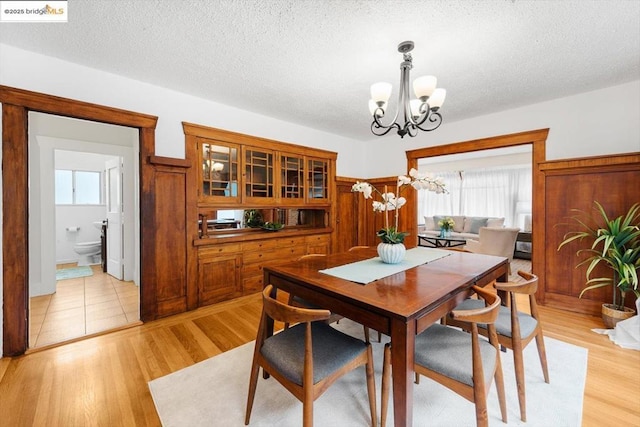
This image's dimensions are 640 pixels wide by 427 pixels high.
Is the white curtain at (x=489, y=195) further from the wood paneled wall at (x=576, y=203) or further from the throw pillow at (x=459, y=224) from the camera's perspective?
the wood paneled wall at (x=576, y=203)

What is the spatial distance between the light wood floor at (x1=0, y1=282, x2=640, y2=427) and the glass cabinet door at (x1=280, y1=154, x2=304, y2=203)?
6.09 feet

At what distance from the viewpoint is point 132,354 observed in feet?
7.10

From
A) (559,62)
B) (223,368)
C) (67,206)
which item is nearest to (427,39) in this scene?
(559,62)

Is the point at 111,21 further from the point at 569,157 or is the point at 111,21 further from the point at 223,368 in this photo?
the point at 569,157

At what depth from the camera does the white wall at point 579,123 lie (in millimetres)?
2750

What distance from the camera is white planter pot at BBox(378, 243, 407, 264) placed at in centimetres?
199

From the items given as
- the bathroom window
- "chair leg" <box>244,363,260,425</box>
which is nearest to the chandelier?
"chair leg" <box>244,363,260,425</box>

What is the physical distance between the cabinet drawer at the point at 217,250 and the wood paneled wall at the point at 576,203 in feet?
12.6

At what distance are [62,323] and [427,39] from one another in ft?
14.0

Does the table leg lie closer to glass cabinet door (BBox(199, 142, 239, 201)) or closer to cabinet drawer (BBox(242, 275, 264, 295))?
cabinet drawer (BBox(242, 275, 264, 295))

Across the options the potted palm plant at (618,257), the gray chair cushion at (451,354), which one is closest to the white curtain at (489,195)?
the potted palm plant at (618,257)

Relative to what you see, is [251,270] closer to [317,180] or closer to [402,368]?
[317,180]

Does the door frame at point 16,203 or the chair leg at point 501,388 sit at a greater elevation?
the door frame at point 16,203

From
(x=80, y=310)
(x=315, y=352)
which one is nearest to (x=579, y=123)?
(x=315, y=352)
